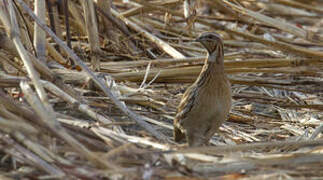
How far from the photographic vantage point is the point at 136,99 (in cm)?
449

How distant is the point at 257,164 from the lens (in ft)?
10.5

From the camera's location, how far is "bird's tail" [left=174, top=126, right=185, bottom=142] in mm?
4332

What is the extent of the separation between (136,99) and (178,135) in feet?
1.38

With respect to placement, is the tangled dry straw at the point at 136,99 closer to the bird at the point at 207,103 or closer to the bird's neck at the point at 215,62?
the bird at the point at 207,103

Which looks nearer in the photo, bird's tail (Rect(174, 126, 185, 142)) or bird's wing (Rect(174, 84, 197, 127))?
bird's wing (Rect(174, 84, 197, 127))

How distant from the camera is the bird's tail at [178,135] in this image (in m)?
4.33

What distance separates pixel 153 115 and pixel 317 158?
5.03 ft

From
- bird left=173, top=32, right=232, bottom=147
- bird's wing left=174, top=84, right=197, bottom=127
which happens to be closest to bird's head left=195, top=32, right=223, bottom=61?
bird left=173, top=32, right=232, bottom=147

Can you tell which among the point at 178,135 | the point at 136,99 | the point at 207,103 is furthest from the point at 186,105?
the point at 136,99

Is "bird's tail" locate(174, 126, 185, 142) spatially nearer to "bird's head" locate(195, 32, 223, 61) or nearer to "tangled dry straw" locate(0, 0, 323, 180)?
"tangled dry straw" locate(0, 0, 323, 180)

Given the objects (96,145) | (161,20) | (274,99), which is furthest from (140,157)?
(161,20)

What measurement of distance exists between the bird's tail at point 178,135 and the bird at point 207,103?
0.4 inches

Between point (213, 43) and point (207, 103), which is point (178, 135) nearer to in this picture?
point (207, 103)

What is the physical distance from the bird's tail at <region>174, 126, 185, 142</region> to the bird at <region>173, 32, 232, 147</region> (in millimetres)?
11
